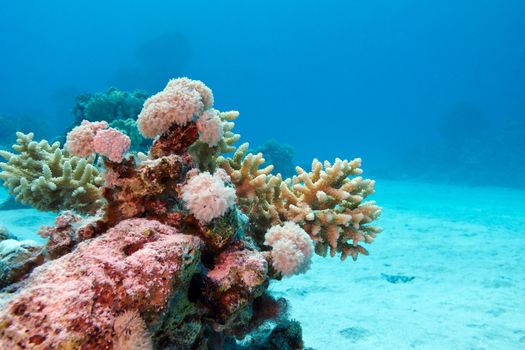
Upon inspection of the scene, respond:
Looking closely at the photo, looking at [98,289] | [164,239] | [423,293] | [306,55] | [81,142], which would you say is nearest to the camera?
[98,289]

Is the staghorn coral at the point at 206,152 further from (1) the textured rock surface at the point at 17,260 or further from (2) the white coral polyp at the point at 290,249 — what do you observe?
(1) the textured rock surface at the point at 17,260

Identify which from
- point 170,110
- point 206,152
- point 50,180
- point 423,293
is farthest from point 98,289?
point 423,293

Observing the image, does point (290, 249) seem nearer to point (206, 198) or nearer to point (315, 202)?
point (206, 198)

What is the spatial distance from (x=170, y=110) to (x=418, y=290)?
21.7ft

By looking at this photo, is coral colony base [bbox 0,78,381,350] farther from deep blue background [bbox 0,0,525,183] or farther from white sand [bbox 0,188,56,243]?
deep blue background [bbox 0,0,525,183]

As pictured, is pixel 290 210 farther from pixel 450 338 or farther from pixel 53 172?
pixel 450 338

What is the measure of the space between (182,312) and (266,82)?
134m

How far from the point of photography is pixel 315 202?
3.56m

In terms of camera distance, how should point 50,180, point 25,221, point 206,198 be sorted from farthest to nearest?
1. point 25,221
2. point 50,180
3. point 206,198

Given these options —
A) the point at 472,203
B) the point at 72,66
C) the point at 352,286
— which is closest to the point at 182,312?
the point at 352,286

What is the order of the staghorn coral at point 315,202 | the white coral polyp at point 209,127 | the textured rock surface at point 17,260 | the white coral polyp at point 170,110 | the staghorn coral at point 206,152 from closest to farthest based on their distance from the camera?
the textured rock surface at point 17,260, the white coral polyp at point 170,110, the white coral polyp at point 209,127, the staghorn coral at point 206,152, the staghorn coral at point 315,202

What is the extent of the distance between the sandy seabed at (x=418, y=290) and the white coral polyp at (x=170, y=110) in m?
1.93

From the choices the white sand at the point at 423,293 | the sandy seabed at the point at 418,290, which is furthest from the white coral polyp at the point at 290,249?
the white sand at the point at 423,293

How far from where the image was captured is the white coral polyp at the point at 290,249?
2.36 metres
